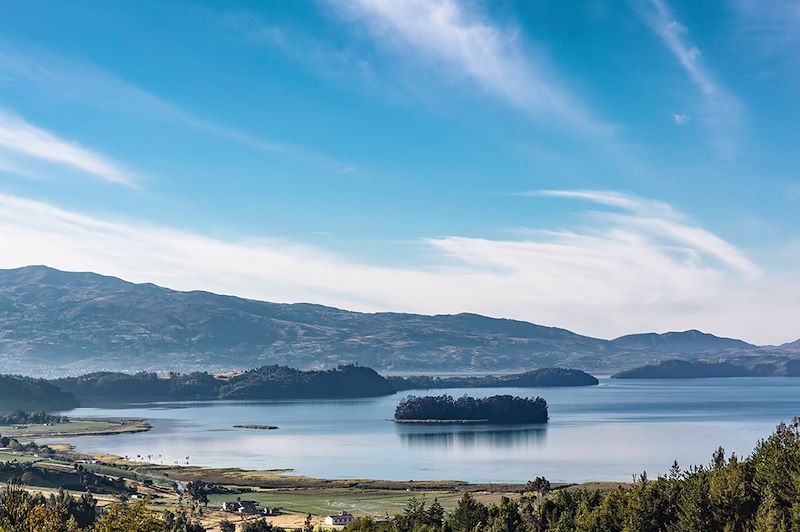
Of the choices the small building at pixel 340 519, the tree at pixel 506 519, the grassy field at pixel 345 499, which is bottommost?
the grassy field at pixel 345 499

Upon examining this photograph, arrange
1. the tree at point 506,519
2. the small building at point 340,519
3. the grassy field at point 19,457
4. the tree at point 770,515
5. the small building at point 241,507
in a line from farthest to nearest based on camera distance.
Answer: the grassy field at point 19,457 → the small building at point 241,507 → the small building at point 340,519 → the tree at point 506,519 → the tree at point 770,515

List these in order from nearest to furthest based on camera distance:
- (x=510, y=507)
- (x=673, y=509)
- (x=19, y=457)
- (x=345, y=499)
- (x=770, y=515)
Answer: (x=770, y=515) < (x=673, y=509) < (x=510, y=507) < (x=345, y=499) < (x=19, y=457)

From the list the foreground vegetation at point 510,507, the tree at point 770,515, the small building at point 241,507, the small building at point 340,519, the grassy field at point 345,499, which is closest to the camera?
the foreground vegetation at point 510,507

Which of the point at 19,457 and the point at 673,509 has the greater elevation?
the point at 673,509

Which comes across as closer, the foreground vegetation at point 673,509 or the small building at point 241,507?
the foreground vegetation at point 673,509

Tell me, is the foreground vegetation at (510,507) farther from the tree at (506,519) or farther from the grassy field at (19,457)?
the grassy field at (19,457)

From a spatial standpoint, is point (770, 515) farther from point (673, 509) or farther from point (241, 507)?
point (241, 507)

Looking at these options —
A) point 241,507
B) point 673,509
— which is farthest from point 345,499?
point 673,509

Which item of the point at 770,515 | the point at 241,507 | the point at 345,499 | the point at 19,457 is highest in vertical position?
the point at 770,515

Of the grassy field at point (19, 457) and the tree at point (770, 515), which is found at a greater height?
the tree at point (770, 515)

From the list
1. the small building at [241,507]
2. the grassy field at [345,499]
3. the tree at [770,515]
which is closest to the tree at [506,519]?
the tree at [770,515]

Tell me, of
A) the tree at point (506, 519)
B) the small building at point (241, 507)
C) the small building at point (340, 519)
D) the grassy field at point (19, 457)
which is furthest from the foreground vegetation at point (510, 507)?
the grassy field at point (19, 457)

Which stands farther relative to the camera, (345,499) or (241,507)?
(345,499)

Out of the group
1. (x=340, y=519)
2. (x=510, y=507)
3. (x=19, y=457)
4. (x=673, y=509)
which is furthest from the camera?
(x=19, y=457)
